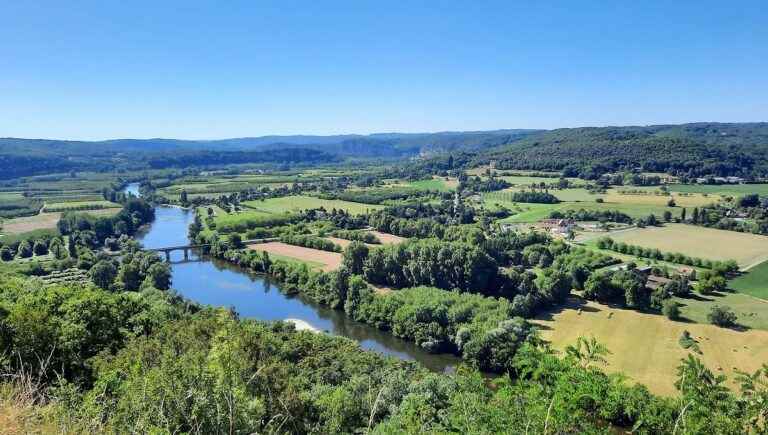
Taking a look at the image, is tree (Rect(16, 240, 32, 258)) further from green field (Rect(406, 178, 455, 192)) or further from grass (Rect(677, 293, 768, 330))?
green field (Rect(406, 178, 455, 192))

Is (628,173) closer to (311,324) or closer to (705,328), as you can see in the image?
(705,328)

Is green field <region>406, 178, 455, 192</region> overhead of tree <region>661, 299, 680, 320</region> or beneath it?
overhead

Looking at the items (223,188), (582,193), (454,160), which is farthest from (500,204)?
(454,160)

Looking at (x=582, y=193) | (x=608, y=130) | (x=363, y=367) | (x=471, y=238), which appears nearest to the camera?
(x=363, y=367)

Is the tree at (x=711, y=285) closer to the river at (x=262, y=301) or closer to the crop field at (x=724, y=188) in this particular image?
the river at (x=262, y=301)

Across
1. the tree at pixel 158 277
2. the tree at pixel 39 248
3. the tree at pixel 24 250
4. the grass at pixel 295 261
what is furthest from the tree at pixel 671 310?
the tree at pixel 24 250

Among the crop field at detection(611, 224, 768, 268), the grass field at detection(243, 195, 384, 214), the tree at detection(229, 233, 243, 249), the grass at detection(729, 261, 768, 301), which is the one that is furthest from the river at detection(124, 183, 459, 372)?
the crop field at detection(611, 224, 768, 268)

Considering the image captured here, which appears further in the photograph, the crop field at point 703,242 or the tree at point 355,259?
the crop field at point 703,242
